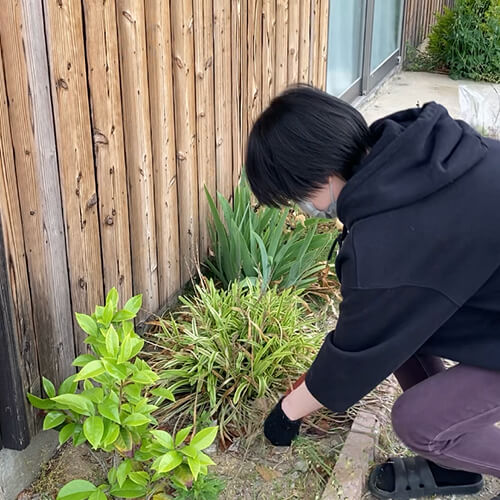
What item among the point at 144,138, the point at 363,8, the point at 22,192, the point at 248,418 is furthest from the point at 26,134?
the point at 363,8

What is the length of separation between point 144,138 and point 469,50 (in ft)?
20.6

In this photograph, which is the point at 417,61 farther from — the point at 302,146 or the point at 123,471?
the point at 123,471

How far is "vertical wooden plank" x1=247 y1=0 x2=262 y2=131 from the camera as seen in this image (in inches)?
154

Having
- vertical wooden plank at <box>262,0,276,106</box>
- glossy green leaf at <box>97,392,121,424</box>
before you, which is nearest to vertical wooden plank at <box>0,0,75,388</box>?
glossy green leaf at <box>97,392,121,424</box>

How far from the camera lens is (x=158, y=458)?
7.06 ft

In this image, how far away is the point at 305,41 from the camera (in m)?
4.90

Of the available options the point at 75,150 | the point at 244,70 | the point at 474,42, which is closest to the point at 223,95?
the point at 244,70

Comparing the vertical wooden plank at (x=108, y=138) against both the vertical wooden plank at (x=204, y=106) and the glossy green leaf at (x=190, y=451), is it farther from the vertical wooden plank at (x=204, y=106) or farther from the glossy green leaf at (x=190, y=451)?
the glossy green leaf at (x=190, y=451)

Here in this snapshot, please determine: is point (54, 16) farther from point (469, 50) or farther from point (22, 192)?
point (469, 50)

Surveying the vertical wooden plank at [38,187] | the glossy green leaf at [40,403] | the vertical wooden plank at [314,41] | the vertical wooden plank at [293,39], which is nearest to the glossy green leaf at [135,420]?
the glossy green leaf at [40,403]

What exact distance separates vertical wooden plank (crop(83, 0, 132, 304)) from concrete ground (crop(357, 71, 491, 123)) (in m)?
3.95

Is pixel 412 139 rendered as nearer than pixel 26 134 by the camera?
Yes

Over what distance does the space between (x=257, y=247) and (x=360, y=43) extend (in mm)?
3952

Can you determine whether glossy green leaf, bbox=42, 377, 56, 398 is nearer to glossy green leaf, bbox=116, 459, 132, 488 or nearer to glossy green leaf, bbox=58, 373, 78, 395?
glossy green leaf, bbox=58, 373, 78, 395
